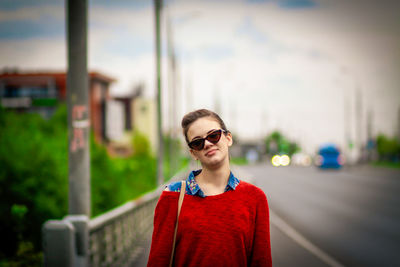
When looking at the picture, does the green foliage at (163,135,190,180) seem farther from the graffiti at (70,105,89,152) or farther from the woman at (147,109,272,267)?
the woman at (147,109,272,267)

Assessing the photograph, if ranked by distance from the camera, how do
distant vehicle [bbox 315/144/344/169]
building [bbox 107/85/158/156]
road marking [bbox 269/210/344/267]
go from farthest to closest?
building [bbox 107/85/158/156]
distant vehicle [bbox 315/144/344/169]
road marking [bbox 269/210/344/267]

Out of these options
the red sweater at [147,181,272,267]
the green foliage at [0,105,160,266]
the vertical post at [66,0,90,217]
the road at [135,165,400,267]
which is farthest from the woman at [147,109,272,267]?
the road at [135,165,400,267]

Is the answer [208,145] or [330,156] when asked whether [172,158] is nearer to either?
[330,156]

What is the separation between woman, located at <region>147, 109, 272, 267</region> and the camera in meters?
2.13

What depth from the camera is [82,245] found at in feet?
16.9

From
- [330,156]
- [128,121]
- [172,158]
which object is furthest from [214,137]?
[128,121]

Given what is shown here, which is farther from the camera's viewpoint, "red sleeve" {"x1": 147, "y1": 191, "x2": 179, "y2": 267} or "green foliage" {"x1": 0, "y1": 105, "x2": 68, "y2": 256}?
"green foliage" {"x1": 0, "y1": 105, "x2": 68, "y2": 256}

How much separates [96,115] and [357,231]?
49.2 metres

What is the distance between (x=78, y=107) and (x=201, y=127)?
11.5 feet

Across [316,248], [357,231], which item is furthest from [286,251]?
[357,231]

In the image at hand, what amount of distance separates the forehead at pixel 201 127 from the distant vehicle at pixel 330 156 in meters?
50.3

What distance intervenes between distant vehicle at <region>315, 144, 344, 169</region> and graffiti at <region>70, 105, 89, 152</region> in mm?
47658

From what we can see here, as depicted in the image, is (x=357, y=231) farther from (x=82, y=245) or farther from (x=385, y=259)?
(x=82, y=245)

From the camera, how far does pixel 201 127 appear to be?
2322mm
